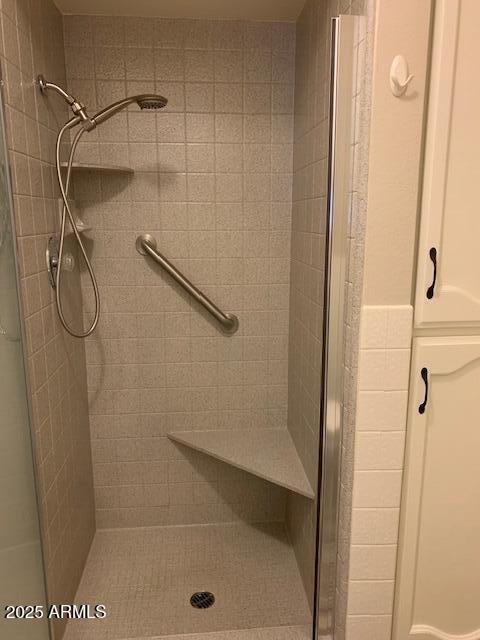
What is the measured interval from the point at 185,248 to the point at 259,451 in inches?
34.5

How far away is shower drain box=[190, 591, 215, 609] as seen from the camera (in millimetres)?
1730

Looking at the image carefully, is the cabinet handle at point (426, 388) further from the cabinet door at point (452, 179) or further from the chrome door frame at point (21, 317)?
the chrome door frame at point (21, 317)

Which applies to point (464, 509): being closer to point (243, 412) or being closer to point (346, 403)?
point (346, 403)

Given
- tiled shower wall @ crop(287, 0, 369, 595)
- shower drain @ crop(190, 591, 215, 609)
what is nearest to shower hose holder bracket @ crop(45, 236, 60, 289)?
tiled shower wall @ crop(287, 0, 369, 595)

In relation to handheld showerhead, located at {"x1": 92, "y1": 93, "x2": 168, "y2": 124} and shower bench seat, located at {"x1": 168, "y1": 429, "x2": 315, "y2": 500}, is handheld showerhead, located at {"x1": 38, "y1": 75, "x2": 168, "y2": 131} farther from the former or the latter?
shower bench seat, located at {"x1": 168, "y1": 429, "x2": 315, "y2": 500}

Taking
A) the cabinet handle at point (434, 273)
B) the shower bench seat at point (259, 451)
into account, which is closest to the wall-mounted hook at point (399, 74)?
the cabinet handle at point (434, 273)

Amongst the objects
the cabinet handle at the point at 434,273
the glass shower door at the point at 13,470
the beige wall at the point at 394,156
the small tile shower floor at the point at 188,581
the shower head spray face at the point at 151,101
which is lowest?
the small tile shower floor at the point at 188,581

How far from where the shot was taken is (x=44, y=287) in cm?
151

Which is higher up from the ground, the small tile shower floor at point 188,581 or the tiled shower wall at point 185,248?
the tiled shower wall at point 185,248

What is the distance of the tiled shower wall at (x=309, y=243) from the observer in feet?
4.84

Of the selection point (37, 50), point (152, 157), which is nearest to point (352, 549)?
point (152, 157)

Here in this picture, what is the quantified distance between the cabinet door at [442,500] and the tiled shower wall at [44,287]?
104 cm

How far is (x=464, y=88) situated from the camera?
3.70ft

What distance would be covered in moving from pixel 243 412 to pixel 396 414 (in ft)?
3.14
